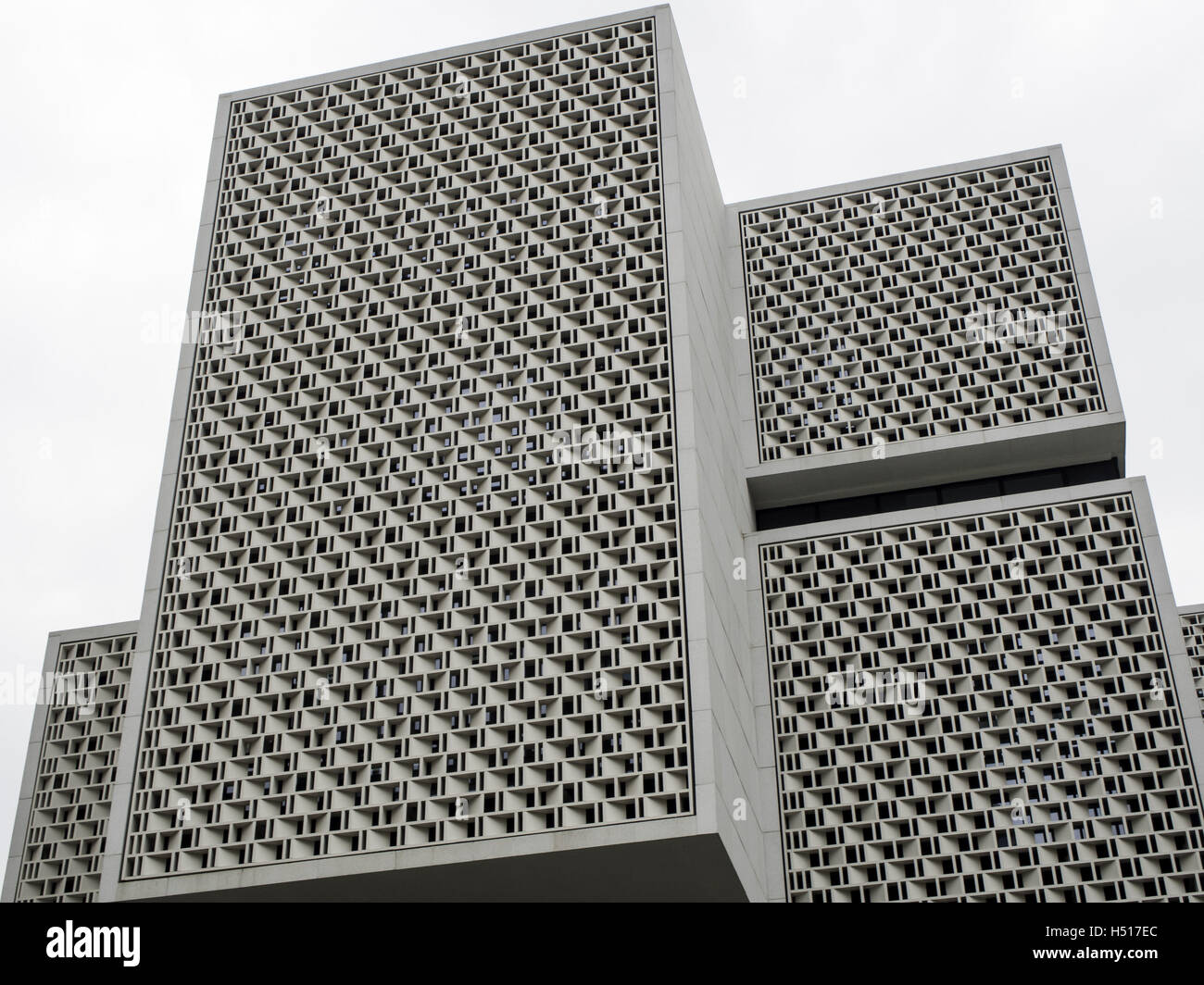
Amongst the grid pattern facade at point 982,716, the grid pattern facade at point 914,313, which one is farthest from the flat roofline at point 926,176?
the grid pattern facade at point 982,716

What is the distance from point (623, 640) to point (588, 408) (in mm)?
5560

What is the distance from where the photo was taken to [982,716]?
3478cm

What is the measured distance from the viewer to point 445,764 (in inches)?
1219

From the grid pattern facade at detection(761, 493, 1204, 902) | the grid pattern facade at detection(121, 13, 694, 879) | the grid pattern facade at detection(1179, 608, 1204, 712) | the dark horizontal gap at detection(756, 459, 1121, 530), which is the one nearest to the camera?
the grid pattern facade at detection(121, 13, 694, 879)

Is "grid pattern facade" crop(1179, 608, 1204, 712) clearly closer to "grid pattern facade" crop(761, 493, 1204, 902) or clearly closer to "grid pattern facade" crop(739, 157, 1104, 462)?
"grid pattern facade" crop(761, 493, 1204, 902)

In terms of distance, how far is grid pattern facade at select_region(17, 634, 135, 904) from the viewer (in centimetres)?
3903

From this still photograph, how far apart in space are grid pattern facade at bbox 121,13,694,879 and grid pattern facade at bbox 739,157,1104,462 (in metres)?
6.66

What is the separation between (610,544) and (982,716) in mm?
8893

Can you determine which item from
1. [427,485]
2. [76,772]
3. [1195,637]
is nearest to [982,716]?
[1195,637]

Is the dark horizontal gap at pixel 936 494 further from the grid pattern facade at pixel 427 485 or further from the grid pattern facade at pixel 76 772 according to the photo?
the grid pattern facade at pixel 76 772

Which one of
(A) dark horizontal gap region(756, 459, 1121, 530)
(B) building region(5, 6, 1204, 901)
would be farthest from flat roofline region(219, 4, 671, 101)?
(A) dark horizontal gap region(756, 459, 1121, 530)

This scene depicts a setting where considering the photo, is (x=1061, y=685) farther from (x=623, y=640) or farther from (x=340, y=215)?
(x=340, y=215)

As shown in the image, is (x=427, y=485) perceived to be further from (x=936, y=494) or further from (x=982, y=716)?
(x=936, y=494)
